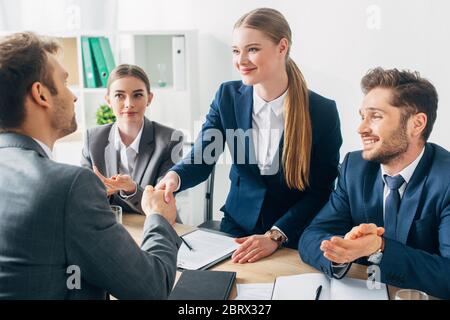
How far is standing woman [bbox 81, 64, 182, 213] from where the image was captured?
2428 millimetres

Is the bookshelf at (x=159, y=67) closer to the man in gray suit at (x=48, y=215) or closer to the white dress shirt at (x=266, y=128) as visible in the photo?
the white dress shirt at (x=266, y=128)

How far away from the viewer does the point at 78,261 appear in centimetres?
108

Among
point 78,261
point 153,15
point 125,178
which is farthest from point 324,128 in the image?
point 153,15

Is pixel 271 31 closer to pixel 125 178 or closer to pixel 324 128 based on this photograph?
pixel 324 128

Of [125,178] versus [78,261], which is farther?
[125,178]

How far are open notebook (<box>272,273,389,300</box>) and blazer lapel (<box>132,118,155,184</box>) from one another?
1.17 m

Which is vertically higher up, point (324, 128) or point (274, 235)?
point (324, 128)

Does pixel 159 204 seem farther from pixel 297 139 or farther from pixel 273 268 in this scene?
pixel 297 139

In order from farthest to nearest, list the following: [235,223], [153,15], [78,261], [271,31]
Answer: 1. [153,15]
2. [235,223]
3. [271,31]
4. [78,261]

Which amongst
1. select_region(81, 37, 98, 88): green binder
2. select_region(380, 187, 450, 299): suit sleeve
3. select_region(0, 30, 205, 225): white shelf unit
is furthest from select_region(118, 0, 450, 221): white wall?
select_region(380, 187, 450, 299): suit sleeve

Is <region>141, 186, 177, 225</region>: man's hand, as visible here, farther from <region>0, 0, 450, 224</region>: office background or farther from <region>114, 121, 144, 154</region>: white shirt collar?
<region>0, 0, 450, 224</region>: office background

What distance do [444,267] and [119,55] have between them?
10.3 ft

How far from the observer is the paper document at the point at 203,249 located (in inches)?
62.2

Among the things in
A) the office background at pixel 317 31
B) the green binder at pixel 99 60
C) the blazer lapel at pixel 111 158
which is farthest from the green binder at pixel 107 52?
the blazer lapel at pixel 111 158
